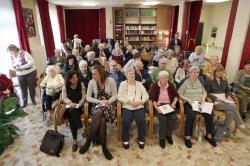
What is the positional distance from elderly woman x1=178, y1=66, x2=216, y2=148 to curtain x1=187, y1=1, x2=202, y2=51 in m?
4.75

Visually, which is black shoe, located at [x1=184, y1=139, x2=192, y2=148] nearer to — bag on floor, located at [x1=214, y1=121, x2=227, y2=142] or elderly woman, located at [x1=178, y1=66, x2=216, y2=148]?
elderly woman, located at [x1=178, y1=66, x2=216, y2=148]

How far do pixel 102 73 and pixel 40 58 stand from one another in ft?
12.4

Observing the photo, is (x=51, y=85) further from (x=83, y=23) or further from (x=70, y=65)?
(x=83, y=23)

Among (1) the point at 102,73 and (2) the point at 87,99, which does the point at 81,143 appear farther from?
(1) the point at 102,73

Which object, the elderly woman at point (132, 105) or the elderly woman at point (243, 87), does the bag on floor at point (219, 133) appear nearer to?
the elderly woman at point (243, 87)

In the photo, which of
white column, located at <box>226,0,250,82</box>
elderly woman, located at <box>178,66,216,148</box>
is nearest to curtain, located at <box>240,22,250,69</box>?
white column, located at <box>226,0,250,82</box>

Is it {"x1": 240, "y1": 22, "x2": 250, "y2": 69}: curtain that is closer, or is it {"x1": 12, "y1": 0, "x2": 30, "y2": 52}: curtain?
{"x1": 240, "y1": 22, "x2": 250, "y2": 69}: curtain

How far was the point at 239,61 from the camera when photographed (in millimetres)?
4059

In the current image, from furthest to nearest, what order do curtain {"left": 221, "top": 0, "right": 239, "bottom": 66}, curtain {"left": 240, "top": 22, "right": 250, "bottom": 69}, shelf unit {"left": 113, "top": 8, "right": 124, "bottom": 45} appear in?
shelf unit {"left": 113, "top": 8, "right": 124, "bottom": 45}
curtain {"left": 221, "top": 0, "right": 239, "bottom": 66}
curtain {"left": 240, "top": 22, "right": 250, "bottom": 69}

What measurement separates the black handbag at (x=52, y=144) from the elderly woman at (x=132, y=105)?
903mm

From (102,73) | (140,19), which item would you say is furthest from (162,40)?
(102,73)

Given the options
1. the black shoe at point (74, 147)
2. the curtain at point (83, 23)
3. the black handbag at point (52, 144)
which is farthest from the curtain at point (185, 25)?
the black handbag at point (52, 144)

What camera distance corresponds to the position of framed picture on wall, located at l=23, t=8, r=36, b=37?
16.7 ft

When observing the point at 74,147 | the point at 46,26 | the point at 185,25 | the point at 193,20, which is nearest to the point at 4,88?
the point at 74,147
